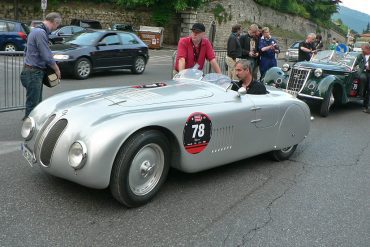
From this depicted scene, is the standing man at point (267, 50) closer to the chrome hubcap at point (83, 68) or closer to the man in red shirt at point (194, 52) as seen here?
the man in red shirt at point (194, 52)

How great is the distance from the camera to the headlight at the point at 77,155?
3.46 metres

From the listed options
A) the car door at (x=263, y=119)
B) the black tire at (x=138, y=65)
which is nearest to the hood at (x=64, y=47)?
the black tire at (x=138, y=65)

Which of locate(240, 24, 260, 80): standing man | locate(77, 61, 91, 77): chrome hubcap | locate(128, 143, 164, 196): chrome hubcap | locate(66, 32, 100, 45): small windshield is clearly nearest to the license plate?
locate(128, 143, 164, 196): chrome hubcap

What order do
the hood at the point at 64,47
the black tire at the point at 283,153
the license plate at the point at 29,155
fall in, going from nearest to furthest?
the license plate at the point at 29,155, the black tire at the point at 283,153, the hood at the point at 64,47

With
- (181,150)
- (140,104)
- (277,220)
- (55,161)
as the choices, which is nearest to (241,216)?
(277,220)

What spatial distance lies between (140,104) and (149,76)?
34.3 ft

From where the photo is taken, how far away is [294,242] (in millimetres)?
3459

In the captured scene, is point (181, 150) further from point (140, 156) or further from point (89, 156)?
point (89, 156)

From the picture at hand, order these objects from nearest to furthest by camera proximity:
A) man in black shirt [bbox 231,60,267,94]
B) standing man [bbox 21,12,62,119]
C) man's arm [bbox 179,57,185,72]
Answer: man in black shirt [bbox 231,60,267,94]
standing man [bbox 21,12,62,119]
man's arm [bbox 179,57,185,72]

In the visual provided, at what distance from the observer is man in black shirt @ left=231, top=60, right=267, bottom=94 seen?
5.23m

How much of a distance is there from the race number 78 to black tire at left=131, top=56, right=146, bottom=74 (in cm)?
1058

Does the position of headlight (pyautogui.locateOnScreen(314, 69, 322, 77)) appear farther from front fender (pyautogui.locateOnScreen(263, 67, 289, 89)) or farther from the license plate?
the license plate

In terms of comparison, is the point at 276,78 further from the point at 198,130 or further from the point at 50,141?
the point at 50,141

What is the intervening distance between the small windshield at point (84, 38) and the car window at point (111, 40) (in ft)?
0.86
